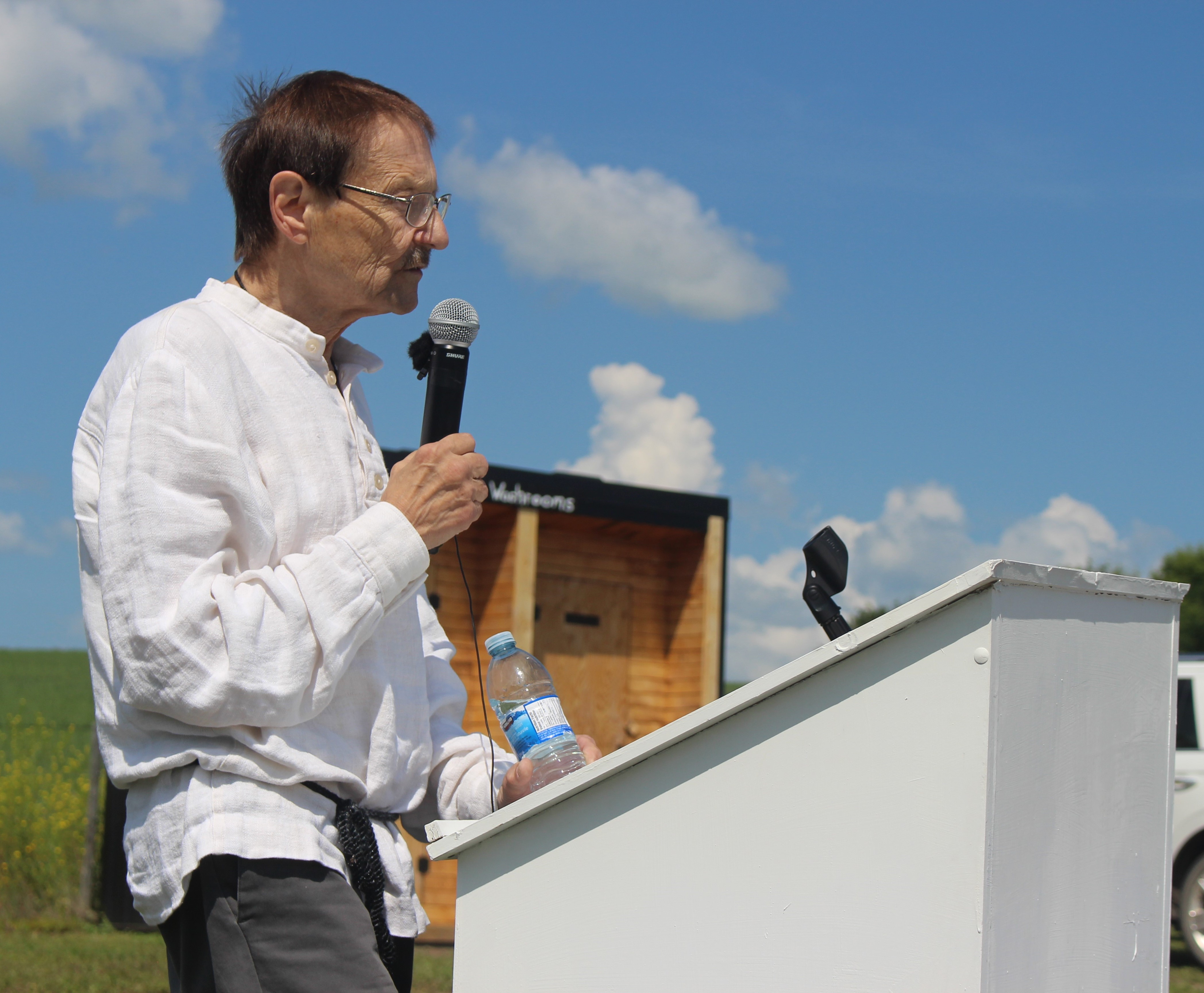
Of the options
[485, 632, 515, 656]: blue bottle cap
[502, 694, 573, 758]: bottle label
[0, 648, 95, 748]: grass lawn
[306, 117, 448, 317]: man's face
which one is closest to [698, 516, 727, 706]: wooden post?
[485, 632, 515, 656]: blue bottle cap

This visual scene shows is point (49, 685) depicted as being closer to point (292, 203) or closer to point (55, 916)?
point (55, 916)

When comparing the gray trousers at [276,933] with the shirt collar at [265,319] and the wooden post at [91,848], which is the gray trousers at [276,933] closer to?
the shirt collar at [265,319]

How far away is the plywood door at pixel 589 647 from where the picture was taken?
9828 millimetres

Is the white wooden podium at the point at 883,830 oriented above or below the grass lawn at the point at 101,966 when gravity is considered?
above

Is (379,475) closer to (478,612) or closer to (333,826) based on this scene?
(333,826)

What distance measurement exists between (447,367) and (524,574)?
21.6ft

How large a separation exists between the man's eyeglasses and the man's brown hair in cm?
5

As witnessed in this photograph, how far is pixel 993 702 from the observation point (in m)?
1.40

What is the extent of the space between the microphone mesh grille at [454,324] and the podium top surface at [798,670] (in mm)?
910

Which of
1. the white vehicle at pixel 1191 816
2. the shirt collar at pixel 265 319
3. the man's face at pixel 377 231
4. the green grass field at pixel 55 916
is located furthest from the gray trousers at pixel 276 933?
the white vehicle at pixel 1191 816

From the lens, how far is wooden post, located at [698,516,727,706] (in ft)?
32.3

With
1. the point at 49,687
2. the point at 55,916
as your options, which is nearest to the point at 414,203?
the point at 55,916

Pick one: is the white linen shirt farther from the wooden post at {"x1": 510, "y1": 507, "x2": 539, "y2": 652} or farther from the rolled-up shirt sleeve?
the wooden post at {"x1": 510, "y1": 507, "x2": 539, "y2": 652}

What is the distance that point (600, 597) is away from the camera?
10086mm
